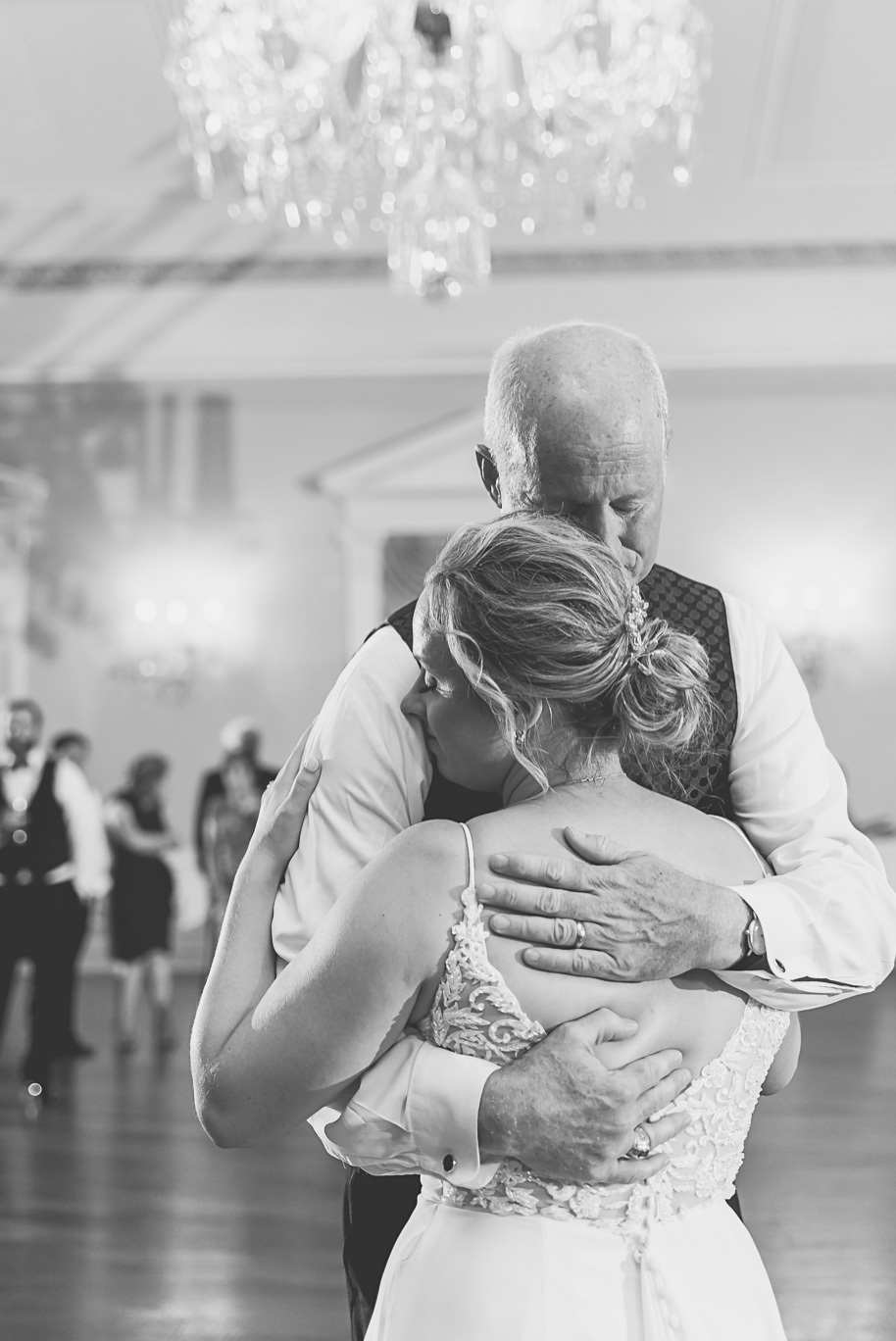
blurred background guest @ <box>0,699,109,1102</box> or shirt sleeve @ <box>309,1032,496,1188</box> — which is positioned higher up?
shirt sleeve @ <box>309,1032,496,1188</box>

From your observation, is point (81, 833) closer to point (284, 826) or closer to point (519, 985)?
point (284, 826)

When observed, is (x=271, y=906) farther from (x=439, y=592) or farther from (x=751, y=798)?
(x=751, y=798)

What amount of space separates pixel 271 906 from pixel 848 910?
1.92 ft

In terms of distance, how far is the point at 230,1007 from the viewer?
1.26 metres

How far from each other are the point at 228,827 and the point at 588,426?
5.27 m

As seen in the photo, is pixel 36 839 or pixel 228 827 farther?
pixel 228 827

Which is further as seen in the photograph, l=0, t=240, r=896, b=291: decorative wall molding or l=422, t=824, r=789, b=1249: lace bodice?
l=0, t=240, r=896, b=291: decorative wall molding

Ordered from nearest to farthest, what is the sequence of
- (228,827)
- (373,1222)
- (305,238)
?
(373,1222) → (228,827) → (305,238)

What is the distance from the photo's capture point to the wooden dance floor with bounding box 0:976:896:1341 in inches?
132

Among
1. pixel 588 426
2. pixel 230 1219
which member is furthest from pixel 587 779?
pixel 230 1219

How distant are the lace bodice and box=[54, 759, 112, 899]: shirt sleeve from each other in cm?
478

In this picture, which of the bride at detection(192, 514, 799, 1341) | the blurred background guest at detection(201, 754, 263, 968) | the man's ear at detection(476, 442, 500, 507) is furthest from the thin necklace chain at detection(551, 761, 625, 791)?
the blurred background guest at detection(201, 754, 263, 968)

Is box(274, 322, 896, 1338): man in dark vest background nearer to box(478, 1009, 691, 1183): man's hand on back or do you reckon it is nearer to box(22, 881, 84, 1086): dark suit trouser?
box(478, 1009, 691, 1183): man's hand on back

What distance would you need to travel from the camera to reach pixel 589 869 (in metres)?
1.19
